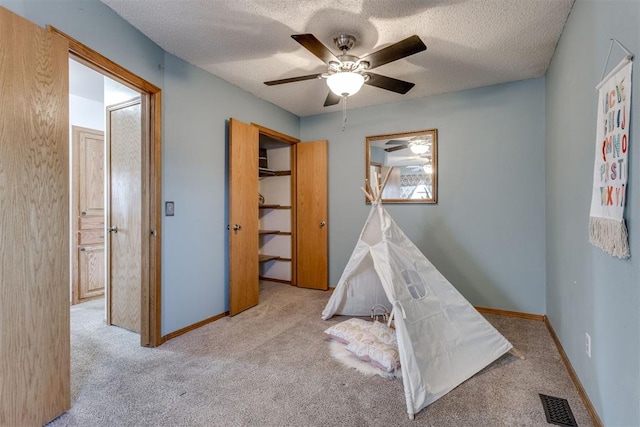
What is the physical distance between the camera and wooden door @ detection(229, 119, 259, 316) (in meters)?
3.28

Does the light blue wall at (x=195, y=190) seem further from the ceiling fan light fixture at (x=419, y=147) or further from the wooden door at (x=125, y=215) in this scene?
the ceiling fan light fixture at (x=419, y=147)

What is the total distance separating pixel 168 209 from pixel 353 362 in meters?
2.03

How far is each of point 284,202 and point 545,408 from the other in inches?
157

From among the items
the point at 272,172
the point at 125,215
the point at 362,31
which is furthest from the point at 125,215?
the point at 362,31

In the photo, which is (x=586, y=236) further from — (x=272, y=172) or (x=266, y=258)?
(x=272, y=172)

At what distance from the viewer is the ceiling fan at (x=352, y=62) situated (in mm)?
1940

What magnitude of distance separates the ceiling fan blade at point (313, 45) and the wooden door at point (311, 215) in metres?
2.18

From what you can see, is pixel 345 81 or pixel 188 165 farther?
pixel 188 165

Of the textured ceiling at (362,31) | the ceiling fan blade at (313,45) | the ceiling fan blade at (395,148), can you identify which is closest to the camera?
the ceiling fan blade at (313,45)

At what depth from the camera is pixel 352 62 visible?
230 cm

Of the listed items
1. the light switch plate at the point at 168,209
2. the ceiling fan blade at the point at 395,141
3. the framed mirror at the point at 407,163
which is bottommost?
the light switch plate at the point at 168,209

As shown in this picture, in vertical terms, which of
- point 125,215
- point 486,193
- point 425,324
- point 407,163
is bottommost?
point 425,324

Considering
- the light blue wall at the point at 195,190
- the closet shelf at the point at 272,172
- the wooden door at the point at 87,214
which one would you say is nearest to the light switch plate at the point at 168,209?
the light blue wall at the point at 195,190

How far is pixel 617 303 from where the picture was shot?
4.41 feet
